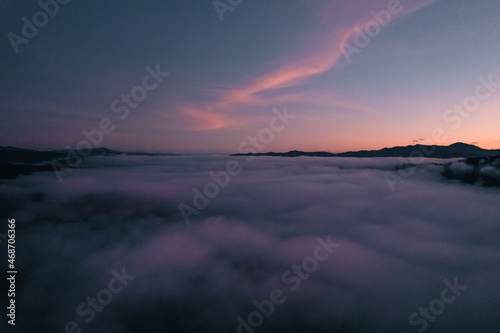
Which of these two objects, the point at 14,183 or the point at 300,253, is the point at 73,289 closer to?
the point at 300,253

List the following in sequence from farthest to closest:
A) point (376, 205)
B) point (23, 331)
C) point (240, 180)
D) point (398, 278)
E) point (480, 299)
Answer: point (240, 180)
point (376, 205)
point (23, 331)
point (398, 278)
point (480, 299)

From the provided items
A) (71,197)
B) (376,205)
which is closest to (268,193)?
(376,205)

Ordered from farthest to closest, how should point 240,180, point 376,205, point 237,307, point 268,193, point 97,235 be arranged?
point 240,180 → point 268,193 → point 97,235 → point 376,205 → point 237,307

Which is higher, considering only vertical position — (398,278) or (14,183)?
(14,183)

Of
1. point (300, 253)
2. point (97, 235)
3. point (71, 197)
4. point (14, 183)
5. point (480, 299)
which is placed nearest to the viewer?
point (480, 299)

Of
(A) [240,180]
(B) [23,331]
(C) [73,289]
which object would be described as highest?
(A) [240,180]

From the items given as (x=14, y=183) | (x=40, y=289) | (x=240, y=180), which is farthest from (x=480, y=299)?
(x=14, y=183)

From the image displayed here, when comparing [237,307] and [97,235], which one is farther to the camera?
[97,235]

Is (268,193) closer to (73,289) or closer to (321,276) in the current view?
(321,276)

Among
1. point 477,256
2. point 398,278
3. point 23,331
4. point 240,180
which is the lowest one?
point 23,331
